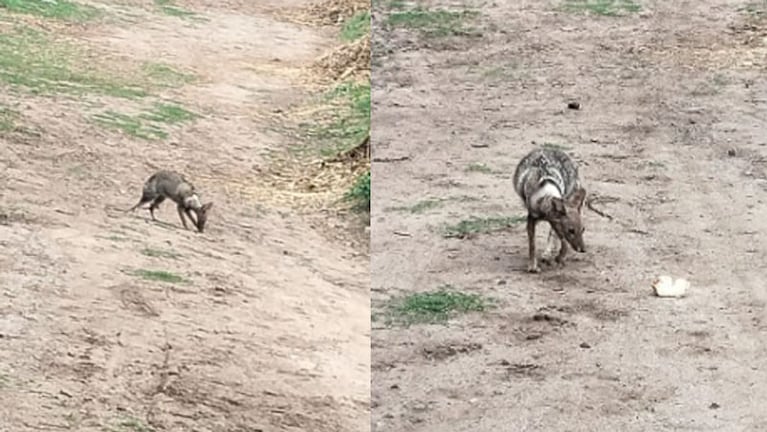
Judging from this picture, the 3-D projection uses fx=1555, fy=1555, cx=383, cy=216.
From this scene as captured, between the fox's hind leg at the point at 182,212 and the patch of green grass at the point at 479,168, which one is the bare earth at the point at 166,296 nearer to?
the fox's hind leg at the point at 182,212

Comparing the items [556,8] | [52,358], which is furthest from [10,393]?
[556,8]

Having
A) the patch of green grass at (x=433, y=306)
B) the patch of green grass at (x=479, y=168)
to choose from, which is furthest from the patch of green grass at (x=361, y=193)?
the patch of green grass at (x=433, y=306)

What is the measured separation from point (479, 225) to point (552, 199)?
40.9 inches

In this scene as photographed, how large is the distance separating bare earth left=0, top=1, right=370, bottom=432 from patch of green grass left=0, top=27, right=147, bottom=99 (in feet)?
1.29

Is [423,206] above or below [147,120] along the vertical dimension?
above

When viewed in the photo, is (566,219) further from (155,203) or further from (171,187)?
(155,203)

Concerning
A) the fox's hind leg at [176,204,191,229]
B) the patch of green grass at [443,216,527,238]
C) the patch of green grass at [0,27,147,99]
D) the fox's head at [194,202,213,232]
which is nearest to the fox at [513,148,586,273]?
the patch of green grass at [443,216,527,238]

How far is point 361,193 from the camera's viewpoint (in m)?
10.9

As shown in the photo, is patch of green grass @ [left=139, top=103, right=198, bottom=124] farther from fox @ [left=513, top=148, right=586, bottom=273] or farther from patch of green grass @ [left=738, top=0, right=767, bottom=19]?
patch of green grass @ [left=738, top=0, right=767, bottom=19]

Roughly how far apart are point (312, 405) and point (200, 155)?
5016mm

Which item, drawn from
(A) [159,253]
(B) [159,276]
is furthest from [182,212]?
(B) [159,276]

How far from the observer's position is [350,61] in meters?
15.5

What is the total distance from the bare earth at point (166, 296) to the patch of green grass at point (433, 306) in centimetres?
24

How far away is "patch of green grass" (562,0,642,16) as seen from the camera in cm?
1645
